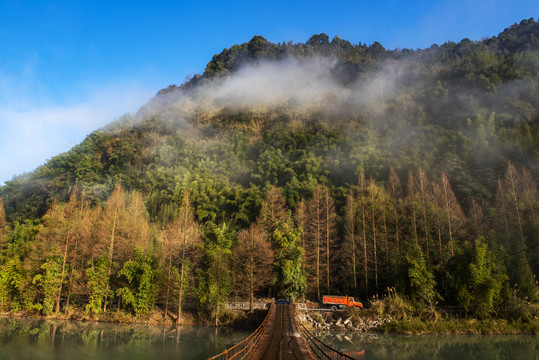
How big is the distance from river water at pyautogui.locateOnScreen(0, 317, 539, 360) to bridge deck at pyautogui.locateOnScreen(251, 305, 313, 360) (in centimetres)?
464

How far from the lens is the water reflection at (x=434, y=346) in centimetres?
2592

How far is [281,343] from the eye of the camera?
61.7ft

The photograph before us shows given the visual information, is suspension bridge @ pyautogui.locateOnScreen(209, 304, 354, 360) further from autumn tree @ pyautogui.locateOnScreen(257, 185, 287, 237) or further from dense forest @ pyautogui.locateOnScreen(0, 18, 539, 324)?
autumn tree @ pyautogui.locateOnScreen(257, 185, 287, 237)

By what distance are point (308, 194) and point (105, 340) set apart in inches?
1568

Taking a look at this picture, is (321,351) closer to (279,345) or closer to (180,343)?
(279,345)

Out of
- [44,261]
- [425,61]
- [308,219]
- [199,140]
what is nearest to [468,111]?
[425,61]

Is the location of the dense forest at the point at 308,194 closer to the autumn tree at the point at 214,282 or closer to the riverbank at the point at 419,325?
the autumn tree at the point at 214,282

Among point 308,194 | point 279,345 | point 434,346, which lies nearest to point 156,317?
point 279,345

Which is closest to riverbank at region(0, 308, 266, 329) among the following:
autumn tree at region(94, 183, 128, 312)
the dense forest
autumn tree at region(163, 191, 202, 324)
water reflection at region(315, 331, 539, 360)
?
the dense forest

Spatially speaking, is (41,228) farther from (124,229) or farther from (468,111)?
(468,111)

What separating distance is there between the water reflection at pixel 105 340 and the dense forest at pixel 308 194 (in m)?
4.15

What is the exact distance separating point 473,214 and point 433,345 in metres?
25.0

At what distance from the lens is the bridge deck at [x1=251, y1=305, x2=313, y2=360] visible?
15656 mm

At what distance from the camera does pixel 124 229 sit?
4488cm
